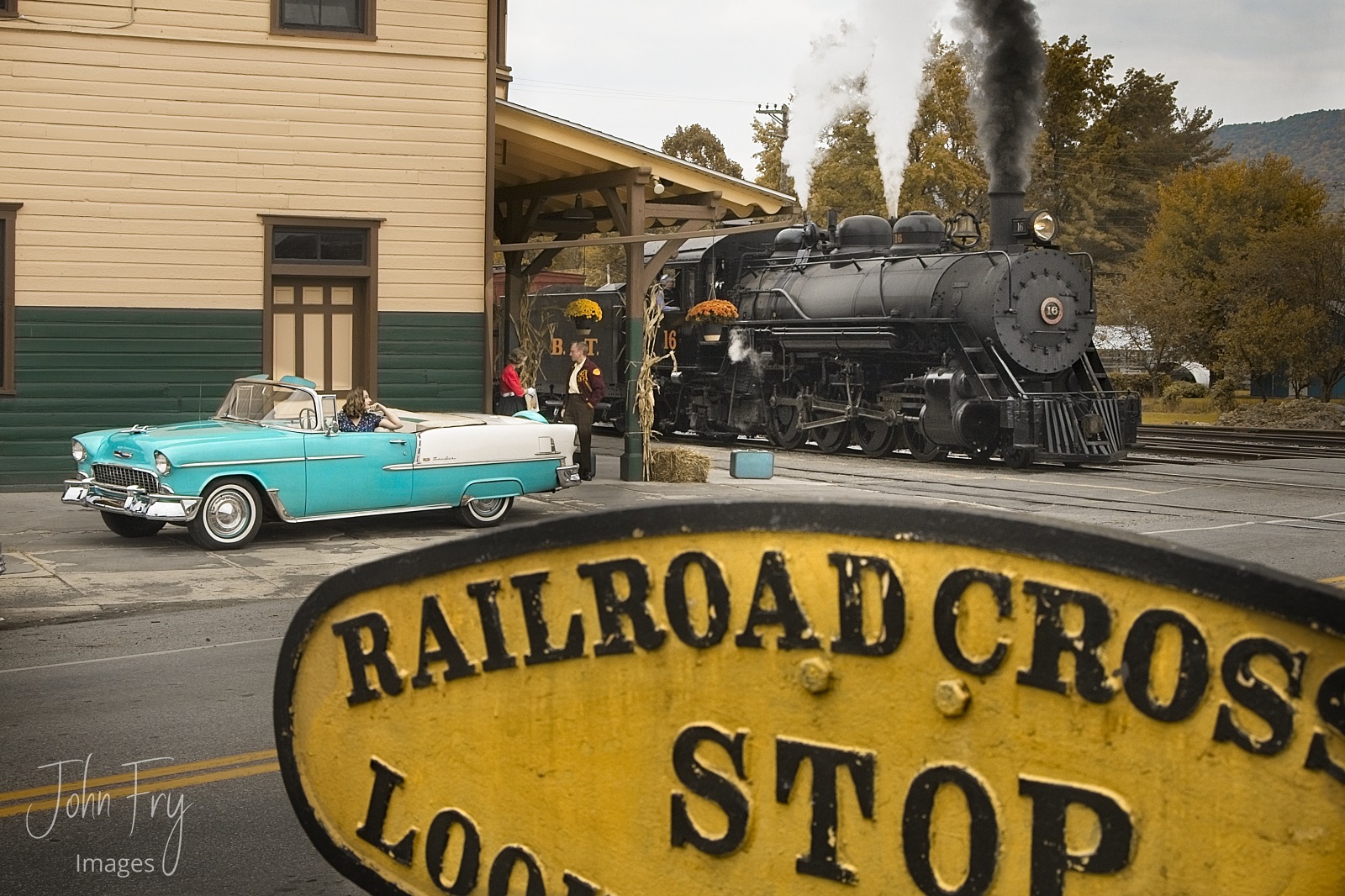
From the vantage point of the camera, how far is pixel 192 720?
6.30 m

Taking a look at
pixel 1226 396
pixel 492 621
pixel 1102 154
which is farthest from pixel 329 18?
pixel 1102 154

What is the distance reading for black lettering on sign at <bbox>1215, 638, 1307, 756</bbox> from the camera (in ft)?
5.73

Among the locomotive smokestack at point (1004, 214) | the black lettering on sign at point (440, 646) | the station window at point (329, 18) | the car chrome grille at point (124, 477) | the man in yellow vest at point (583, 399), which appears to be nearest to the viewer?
the black lettering on sign at point (440, 646)

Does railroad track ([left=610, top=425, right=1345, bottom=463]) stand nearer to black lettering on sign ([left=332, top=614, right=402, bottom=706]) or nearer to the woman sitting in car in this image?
the woman sitting in car

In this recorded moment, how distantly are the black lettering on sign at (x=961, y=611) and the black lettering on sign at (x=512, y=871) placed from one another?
2.69 feet

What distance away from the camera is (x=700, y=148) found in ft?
232

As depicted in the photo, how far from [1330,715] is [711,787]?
871 millimetres

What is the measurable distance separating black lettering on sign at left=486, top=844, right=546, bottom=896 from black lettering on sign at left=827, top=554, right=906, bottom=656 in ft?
2.25

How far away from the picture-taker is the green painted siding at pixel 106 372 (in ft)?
48.6

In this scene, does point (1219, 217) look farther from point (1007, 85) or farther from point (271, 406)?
point (271, 406)

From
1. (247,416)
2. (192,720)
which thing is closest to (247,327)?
(247,416)

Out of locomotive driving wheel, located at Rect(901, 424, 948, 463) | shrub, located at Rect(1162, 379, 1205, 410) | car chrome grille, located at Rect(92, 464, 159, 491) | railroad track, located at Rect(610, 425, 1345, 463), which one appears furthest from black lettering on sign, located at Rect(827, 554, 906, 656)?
shrub, located at Rect(1162, 379, 1205, 410)

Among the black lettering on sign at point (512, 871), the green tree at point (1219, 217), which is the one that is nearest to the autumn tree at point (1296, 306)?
the green tree at point (1219, 217)

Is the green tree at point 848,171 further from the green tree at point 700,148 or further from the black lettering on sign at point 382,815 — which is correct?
the black lettering on sign at point 382,815
